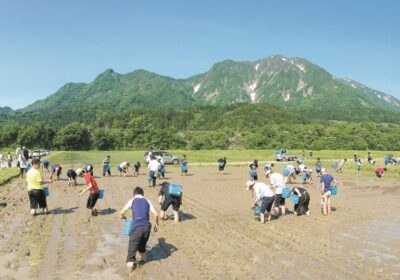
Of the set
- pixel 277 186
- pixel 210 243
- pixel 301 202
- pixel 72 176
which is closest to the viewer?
pixel 210 243

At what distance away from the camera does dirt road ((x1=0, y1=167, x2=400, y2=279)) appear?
29.1 feet

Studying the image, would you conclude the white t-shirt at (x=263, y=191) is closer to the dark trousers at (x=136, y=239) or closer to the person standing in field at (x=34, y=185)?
the dark trousers at (x=136, y=239)

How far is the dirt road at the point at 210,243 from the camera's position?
8875 millimetres

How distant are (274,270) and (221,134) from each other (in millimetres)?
105533

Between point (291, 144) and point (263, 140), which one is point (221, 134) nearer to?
point (263, 140)

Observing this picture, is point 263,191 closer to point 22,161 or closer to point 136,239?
point 136,239

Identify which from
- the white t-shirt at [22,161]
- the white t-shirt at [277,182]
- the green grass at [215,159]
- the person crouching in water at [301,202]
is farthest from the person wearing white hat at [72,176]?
the person crouching in water at [301,202]

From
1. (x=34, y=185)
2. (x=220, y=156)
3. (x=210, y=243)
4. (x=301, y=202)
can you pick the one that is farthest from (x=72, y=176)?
(x=220, y=156)

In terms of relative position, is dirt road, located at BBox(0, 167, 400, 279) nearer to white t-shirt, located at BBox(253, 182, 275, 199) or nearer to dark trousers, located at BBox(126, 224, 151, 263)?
dark trousers, located at BBox(126, 224, 151, 263)

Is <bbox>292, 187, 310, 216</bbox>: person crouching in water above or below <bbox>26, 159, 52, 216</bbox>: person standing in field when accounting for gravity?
below

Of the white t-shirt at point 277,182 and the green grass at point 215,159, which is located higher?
the white t-shirt at point 277,182

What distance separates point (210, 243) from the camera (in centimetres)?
1126

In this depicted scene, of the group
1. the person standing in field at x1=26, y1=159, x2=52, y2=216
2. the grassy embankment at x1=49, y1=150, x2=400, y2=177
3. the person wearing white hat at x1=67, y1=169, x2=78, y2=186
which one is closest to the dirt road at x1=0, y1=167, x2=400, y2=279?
the person standing in field at x1=26, y1=159, x2=52, y2=216

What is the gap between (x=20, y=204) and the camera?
1712cm
